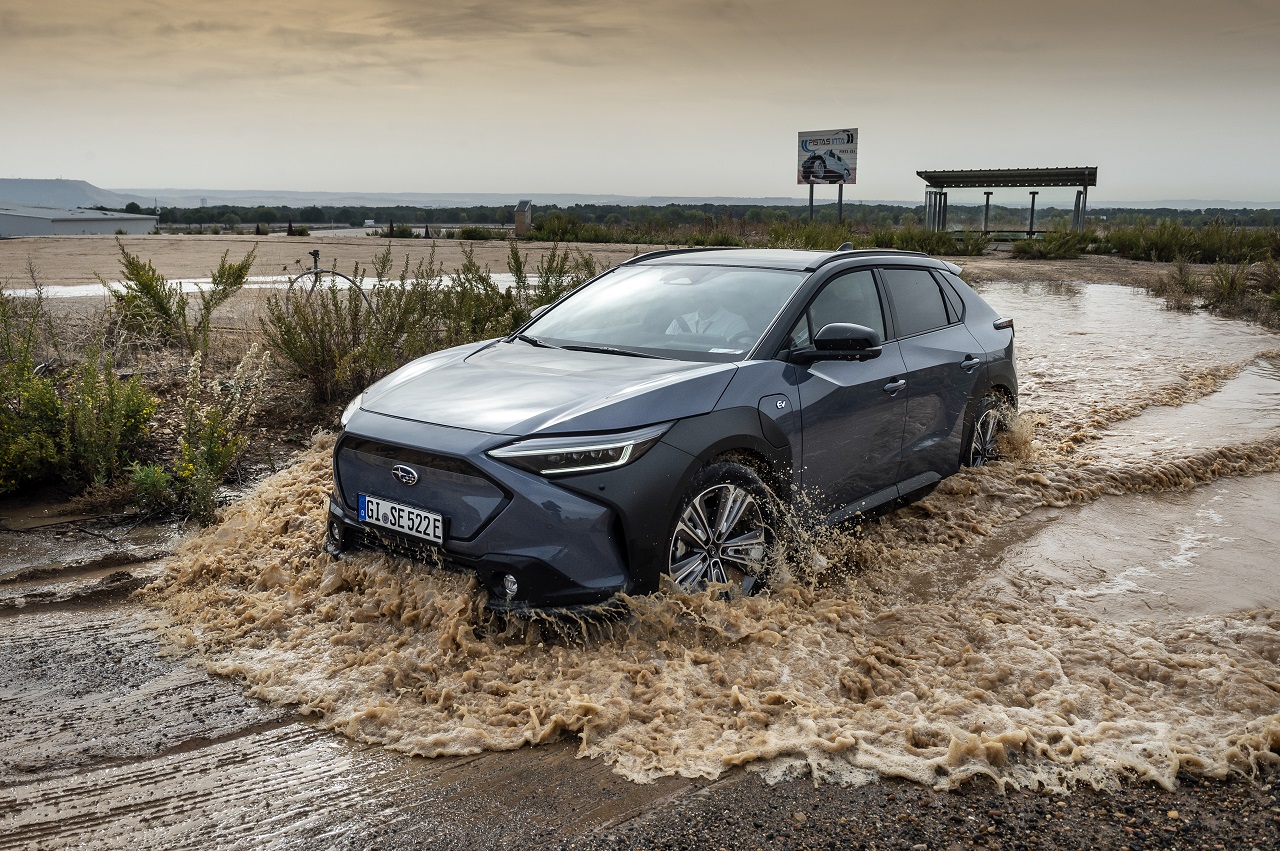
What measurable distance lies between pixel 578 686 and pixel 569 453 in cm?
92

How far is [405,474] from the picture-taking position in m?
4.34

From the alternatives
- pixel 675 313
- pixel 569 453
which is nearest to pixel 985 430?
pixel 675 313

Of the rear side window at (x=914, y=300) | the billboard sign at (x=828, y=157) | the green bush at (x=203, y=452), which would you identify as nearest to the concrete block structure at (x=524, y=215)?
the billboard sign at (x=828, y=157)

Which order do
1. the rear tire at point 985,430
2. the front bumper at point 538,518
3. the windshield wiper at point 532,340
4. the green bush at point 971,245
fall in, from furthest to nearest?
1. the green bush at point 971,245
2. the rear tire at point 985,430
3. the windshield wiper at point 532,340
4. the front bumper at point 538,518

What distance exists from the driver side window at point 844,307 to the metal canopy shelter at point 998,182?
29.0 meters

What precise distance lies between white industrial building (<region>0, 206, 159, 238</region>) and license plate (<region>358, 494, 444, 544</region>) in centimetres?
5827

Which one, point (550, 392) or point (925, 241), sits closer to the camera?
point (550, 392)

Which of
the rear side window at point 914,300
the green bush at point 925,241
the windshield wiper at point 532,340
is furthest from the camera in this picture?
the green bush at point 925,241

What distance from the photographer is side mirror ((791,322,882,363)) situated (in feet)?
16.6

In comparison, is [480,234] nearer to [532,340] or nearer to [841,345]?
[532,340]

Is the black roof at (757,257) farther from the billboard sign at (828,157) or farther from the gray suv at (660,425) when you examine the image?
the billboard sign at (828,157)

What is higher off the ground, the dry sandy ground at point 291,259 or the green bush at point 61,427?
the dry sandy ground at point 291,259

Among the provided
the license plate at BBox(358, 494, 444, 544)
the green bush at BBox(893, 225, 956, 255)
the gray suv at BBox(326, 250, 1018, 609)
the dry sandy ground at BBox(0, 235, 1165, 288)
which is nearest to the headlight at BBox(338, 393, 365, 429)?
the gray suv at BBox(326, 250, 1018, 609)

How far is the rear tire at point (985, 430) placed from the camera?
7008 mm
